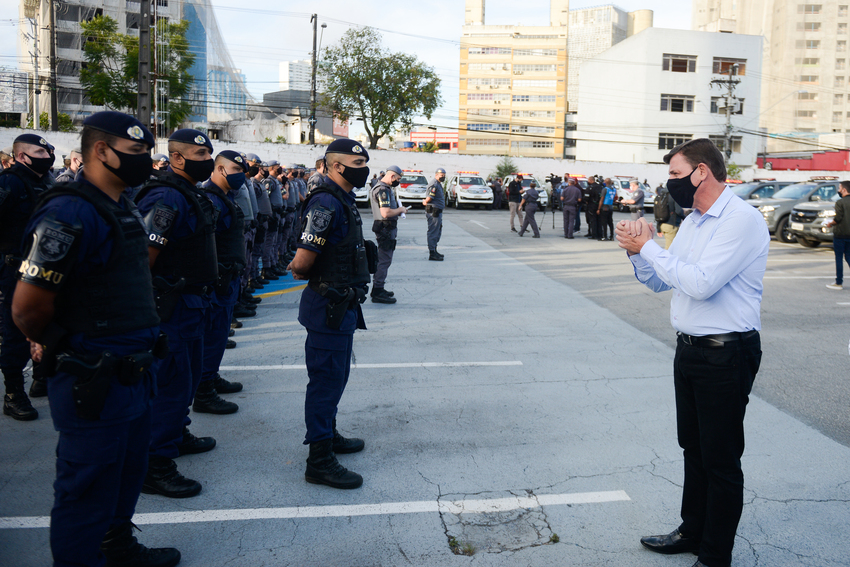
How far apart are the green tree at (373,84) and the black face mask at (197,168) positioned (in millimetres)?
47501

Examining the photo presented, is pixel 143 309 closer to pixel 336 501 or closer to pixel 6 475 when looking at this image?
pixel 336 501

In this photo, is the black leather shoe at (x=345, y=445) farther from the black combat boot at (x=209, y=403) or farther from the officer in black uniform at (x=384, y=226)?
the officer in black uniform at (x=384, y=226)

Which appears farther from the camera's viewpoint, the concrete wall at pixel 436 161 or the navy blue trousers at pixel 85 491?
the concrete wall at pixel 436 161

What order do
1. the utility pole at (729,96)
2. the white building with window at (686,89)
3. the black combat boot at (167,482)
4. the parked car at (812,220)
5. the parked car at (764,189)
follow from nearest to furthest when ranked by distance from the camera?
the black combat boot at (167,482), the parked car at (812,220), the parked car at (764,189), the utility pole at (729,96), the white building with window at (686,89)

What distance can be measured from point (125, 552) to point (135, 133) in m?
1.95

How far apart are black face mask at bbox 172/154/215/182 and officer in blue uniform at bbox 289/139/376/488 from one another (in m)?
0.78

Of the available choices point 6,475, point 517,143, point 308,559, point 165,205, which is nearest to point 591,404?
point 308,559

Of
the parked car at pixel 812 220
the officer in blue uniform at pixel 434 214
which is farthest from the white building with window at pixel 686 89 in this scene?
the officer in blue uniform at pixel 434 214

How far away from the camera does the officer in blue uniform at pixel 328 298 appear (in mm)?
3984

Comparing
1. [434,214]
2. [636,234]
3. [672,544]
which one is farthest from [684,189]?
[434,214]

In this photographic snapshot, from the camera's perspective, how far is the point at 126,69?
147 ft

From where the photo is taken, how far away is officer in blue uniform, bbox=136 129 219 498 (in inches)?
155

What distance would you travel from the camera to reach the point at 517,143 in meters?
99.9

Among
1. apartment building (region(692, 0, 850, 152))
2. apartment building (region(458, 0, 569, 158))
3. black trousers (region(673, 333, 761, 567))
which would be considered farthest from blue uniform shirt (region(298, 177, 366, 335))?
apartment building (region(692, 0, 850, 152))
